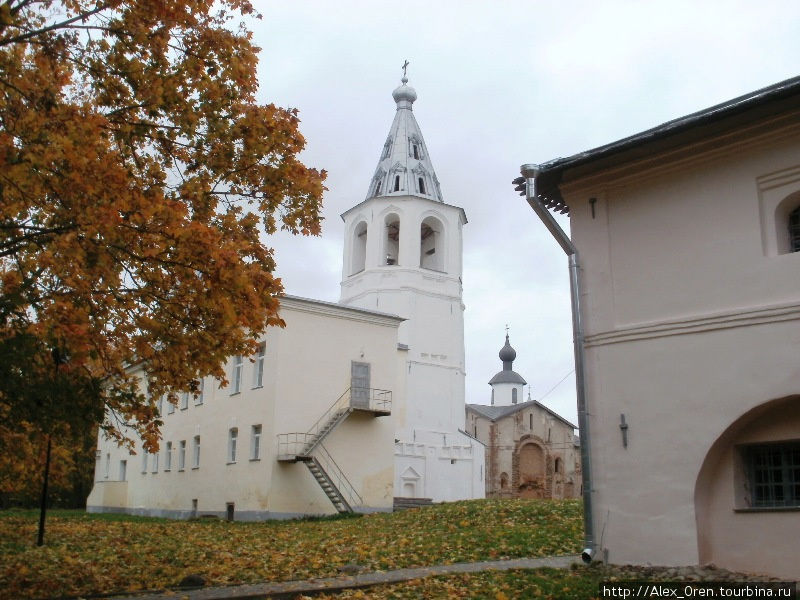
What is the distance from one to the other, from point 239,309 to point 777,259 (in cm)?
618

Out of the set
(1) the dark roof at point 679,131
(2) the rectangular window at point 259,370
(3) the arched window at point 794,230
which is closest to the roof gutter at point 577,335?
(1) the dark roof at point 679,131

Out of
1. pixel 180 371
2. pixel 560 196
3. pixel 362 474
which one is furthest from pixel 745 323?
pixel 362 474

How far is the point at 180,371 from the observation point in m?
10.1

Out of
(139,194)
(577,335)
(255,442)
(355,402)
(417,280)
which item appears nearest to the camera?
(139,194)

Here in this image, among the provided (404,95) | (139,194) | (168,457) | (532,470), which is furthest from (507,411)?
(139,194)

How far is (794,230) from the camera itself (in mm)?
9539

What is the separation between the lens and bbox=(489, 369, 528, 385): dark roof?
3366 inches

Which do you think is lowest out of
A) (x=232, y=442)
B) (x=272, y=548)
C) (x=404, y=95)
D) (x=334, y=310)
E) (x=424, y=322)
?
(x=272, y=548)

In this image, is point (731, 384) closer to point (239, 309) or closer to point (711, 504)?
point (711, 504)

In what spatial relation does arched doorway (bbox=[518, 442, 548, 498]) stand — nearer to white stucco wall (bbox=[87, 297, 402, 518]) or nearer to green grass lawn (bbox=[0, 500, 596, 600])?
white stucco wall (bbox=[87, 297, 402, 518])

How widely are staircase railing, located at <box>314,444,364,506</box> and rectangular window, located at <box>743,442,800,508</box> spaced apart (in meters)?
20.0

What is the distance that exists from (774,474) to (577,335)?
2896 millimetres

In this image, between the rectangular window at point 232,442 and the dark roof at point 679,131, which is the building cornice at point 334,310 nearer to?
the rectangular window at point 232,442

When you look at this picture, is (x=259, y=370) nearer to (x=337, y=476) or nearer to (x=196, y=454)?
(x=337, y=476)
